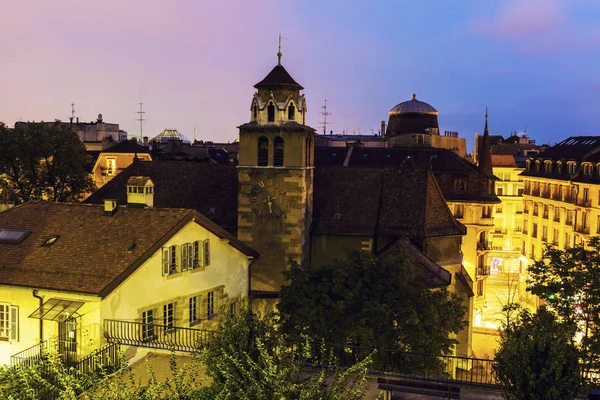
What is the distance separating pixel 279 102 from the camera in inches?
1720

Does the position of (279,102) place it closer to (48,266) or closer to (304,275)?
(304,275)

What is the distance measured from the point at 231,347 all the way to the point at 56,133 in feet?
141

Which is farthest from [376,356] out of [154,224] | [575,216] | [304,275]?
[575,216]

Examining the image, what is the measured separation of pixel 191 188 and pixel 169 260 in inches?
896

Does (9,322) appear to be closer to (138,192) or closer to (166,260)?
(166,260)

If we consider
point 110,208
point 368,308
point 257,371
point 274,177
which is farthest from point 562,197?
point 257,371

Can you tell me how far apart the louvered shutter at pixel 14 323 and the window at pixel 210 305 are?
355 inches

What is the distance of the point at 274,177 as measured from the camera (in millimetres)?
44219

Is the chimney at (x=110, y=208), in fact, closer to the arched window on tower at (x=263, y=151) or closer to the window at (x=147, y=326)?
the window at (x=147, y=326)

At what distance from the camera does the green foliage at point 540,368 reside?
16.2 m

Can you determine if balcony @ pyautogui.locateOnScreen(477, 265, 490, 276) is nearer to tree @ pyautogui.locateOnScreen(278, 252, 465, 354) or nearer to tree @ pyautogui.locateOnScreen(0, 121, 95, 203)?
tree @ pyautogui.locateOnScreen(278, 252, 465, 354)

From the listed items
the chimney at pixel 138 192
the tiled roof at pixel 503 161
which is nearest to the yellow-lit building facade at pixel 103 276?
the chimney at pixel 138 192

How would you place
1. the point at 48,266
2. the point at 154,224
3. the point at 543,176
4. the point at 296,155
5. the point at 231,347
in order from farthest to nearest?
the point at 543,176 → the point at 296,155 → the point at 154,224 → the point at 48,266 → the point at 231,347

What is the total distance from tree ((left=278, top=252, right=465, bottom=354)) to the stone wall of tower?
39.9ft
